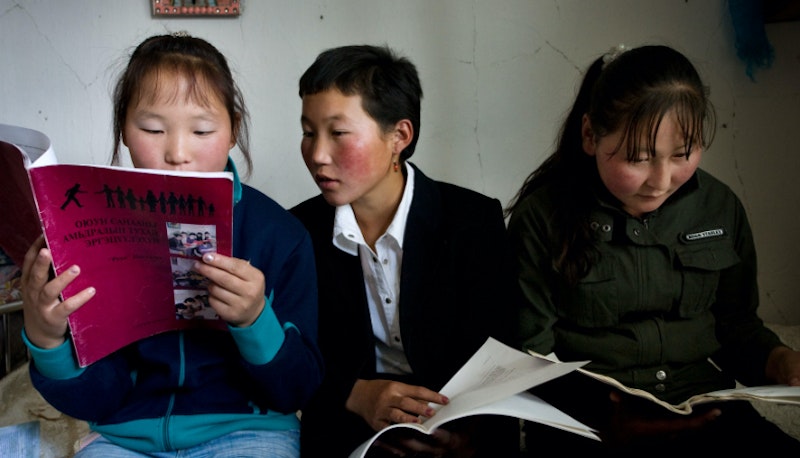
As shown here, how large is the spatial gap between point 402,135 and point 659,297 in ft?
1.77

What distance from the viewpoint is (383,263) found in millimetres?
1188

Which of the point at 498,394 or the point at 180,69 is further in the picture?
the point at 180,69

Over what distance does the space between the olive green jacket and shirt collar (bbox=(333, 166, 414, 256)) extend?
24 centimetres

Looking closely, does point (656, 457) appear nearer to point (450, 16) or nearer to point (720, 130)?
point (720, 130)

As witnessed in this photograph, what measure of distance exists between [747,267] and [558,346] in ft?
1.21

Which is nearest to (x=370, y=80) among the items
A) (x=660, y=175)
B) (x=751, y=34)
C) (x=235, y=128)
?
(x=235, y=128)

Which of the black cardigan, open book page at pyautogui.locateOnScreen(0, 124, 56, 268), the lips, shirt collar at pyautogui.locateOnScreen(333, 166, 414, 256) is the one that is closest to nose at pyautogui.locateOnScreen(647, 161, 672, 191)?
the black cardigan

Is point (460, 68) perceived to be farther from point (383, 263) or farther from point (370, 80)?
point (383, 263)

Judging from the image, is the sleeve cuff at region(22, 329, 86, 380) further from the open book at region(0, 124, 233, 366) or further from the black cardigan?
the black cardigan

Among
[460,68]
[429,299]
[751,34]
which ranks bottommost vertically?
[429,299]

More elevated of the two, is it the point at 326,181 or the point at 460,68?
the point at 460,68

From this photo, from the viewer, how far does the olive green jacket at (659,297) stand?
1144mm

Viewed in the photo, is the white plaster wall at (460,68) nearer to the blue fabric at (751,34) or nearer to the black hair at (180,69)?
the blue fabric at (751,34)

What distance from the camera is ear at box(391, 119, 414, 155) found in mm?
1208
